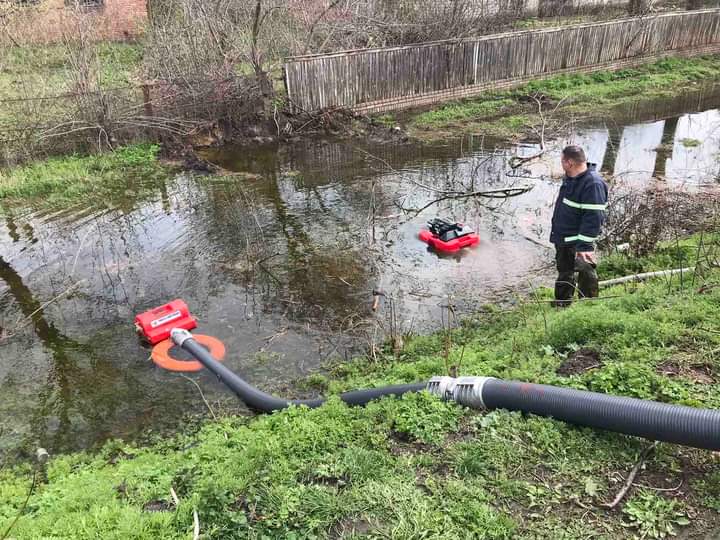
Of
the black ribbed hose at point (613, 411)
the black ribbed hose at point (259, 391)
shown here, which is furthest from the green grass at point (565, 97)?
the black ribbed hose at point (613, 411)

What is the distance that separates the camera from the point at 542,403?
3719 millimetres

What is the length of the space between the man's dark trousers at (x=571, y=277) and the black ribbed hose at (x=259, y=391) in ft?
8.22

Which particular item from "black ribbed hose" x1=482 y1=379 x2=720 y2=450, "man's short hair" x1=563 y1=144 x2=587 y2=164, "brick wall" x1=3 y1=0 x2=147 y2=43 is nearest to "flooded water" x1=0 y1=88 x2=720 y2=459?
"man's short hair" x1=563 y1=144 x2=587 y2=164

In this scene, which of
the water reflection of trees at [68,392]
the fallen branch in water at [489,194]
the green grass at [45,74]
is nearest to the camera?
the water reflection of trees at [68,392]

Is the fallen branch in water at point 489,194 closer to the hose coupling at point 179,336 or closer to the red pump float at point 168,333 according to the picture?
the red pump float at point 168,333

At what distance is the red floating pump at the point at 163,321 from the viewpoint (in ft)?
20.0

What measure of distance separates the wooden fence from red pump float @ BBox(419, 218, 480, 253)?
7.44m

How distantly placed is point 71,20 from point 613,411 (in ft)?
46.3

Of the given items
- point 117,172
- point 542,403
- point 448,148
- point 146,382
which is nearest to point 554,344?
point 542,403

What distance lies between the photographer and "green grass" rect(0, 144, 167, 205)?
1030 centimetres

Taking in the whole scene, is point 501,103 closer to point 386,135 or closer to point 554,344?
point 386,135

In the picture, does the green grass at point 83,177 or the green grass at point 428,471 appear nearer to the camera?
the green grass at point 428,471

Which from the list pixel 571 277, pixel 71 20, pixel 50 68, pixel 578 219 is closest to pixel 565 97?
pixel 571 277

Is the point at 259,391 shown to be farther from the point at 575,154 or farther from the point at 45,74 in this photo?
the point at 45,74
